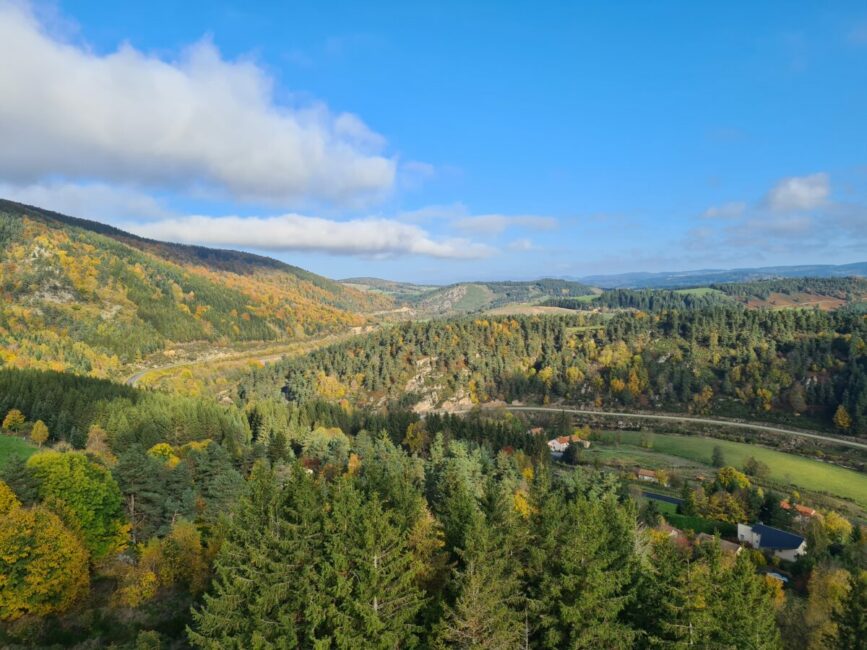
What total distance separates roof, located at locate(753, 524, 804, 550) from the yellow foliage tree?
262 ft

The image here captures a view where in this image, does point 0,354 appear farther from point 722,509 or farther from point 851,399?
point 851,399

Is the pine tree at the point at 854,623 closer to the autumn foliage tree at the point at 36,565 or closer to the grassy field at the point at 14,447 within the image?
the autumn foliage tree at the point at 36,565

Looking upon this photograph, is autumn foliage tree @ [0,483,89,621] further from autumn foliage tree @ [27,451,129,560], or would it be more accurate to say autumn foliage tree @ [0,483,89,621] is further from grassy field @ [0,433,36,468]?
grassy field @ [0,433,36,468]

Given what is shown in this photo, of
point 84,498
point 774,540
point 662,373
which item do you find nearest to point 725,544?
point 774,540

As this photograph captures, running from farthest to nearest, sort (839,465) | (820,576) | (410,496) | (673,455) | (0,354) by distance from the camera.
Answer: (0,354), (673,455), (839,465), (820,576), (410,496)

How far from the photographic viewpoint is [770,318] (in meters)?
192

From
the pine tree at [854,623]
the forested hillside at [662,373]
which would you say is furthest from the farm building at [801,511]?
the forested hillside at [662,373]

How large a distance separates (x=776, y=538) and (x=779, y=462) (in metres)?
54.1

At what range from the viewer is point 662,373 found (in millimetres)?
171375

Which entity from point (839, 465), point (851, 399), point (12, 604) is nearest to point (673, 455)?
point (839, 465)

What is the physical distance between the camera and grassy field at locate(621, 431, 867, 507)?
3824 inches

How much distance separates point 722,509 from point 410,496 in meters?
68.8

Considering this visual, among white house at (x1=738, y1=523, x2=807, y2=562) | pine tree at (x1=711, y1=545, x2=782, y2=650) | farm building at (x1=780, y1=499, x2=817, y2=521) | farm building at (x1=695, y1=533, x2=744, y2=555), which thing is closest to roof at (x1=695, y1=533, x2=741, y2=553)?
farm building at (x1=695, y1=533, x2=744, y2=555)

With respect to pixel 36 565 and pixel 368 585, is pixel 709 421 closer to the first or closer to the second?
pixel 368 585
